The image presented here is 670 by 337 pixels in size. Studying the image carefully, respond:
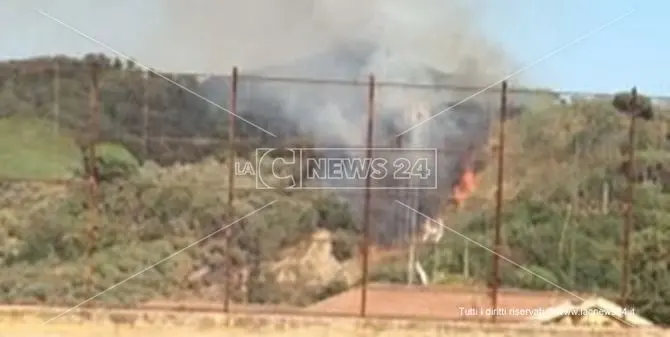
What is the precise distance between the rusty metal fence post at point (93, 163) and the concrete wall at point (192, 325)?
215 mm

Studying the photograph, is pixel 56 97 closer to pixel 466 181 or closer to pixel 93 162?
pixel 93 162

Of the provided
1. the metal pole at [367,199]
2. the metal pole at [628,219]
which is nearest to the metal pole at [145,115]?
the metal pole at [367,199]

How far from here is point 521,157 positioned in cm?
530

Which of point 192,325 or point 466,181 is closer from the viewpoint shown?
point 192,325

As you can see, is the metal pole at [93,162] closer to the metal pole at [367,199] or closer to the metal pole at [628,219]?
the metal pole at [367,199]

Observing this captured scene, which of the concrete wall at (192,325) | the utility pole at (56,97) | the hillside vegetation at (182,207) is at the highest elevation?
the utility pole at (56,97)

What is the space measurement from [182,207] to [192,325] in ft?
2.08

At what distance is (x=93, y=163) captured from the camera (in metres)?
5.21

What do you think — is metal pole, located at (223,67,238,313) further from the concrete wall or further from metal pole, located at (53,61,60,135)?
metal pole, located at (53,61,60,135)

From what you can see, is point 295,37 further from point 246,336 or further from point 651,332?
point 651,332

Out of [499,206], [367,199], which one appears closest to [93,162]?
[367,199]

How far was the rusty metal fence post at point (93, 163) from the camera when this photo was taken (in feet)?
17.1

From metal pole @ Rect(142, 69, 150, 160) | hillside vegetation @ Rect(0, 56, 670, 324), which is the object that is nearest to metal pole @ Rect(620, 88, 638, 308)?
hillside vegetation @ Rect(0, 56, 670, 324)

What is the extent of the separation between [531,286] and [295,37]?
189 cm
